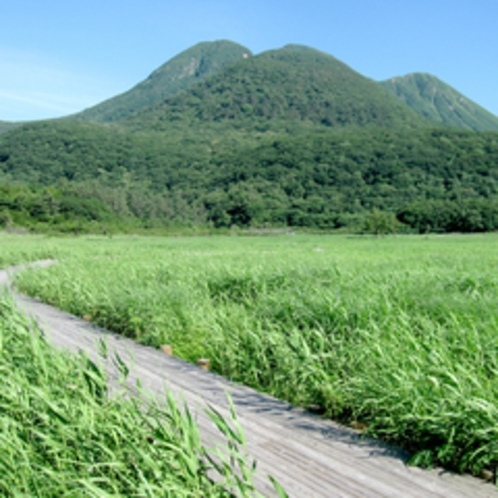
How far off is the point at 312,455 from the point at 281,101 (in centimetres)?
14366

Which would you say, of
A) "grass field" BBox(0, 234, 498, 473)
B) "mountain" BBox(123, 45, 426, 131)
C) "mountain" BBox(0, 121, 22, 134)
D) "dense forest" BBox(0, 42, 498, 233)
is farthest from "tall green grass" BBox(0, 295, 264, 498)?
"mountain" BBox(0, 121, 22, 134)

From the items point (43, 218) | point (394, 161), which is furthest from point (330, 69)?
point (43, 218)

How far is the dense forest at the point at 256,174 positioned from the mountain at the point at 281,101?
2.12 feet

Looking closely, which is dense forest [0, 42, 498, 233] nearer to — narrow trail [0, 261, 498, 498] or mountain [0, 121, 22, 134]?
narrow trail [0, 261, 498, 498]

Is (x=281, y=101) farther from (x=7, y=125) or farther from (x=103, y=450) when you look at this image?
(x=103, y=450)

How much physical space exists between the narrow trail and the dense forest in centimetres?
4852

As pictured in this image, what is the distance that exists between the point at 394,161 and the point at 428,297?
84188 millimetres

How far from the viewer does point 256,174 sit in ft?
301

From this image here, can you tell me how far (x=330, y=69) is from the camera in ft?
501

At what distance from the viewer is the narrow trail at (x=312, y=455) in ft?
8.80

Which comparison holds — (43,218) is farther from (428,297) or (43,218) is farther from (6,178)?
(428,297)

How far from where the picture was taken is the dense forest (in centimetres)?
6188

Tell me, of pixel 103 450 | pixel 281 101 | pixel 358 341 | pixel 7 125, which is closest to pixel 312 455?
pixel 103 450

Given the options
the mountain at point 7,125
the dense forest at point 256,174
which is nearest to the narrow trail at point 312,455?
the dense forest at point 256,174
